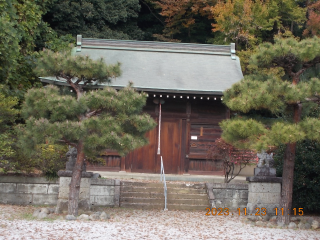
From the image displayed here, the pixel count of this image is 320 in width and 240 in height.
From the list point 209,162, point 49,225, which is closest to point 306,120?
point 49,225

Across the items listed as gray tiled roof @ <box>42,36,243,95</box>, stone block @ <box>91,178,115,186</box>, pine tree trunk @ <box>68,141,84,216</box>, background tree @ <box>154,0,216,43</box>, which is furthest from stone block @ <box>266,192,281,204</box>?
background tree @ <box>154,0,216,43</box>

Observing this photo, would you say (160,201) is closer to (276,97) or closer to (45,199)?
(45,199)

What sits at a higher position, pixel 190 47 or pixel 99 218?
pixel 190 47

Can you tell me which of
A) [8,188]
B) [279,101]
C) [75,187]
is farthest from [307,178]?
[8,188]

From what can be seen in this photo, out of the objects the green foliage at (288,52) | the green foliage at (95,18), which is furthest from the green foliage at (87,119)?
the green foliage at (95,18)

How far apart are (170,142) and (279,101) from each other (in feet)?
22.1

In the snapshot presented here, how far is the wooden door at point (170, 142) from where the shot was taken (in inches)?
534

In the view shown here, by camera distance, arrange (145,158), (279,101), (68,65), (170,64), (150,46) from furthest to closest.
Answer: (150,46) < (170,64) < (145,158) < (68,65) < (279,101)

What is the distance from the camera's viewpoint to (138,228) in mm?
7391

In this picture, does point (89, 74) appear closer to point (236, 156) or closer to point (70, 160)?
point (70, 160)

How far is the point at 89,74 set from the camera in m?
7.89

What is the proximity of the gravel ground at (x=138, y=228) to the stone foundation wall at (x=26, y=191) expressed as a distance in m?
0.66

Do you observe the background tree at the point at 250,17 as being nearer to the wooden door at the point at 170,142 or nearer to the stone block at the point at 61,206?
the wooden door at the point at 170,142

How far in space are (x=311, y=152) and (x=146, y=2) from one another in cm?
2043
